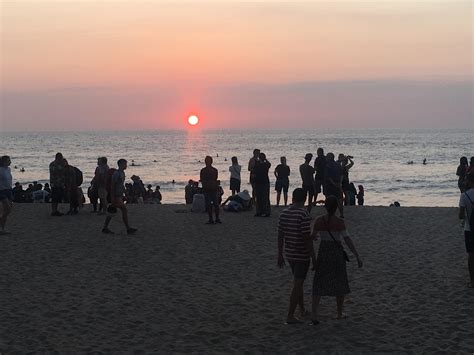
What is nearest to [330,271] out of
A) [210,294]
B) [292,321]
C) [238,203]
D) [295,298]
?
[295,298]

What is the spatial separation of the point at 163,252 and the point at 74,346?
5791 millimetres

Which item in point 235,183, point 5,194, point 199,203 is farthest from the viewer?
point 235,183

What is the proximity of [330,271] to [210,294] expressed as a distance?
2.37m

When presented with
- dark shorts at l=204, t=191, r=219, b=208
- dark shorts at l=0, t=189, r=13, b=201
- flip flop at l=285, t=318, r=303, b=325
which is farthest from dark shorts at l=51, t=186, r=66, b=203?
flip flop at l=285, t=318, r=303, b=325

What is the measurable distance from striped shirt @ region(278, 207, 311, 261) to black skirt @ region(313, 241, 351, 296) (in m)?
0.20

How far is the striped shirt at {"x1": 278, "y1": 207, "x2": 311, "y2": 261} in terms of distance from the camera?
704 cm

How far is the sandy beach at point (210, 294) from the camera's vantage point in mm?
6809

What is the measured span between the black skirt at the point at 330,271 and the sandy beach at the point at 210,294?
46cm

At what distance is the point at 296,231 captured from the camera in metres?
7.05

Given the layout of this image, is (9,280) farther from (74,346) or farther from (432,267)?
(432,267)

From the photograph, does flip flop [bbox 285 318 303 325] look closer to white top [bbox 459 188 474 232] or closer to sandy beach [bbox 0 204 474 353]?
sandy beach [bbox 0 204 474 353]

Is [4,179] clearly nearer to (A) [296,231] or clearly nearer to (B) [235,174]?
(B) [235,174]

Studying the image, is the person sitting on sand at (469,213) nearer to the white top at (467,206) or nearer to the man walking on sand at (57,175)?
the white top at (467,206)

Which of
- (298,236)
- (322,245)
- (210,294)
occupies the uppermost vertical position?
(298,236)
